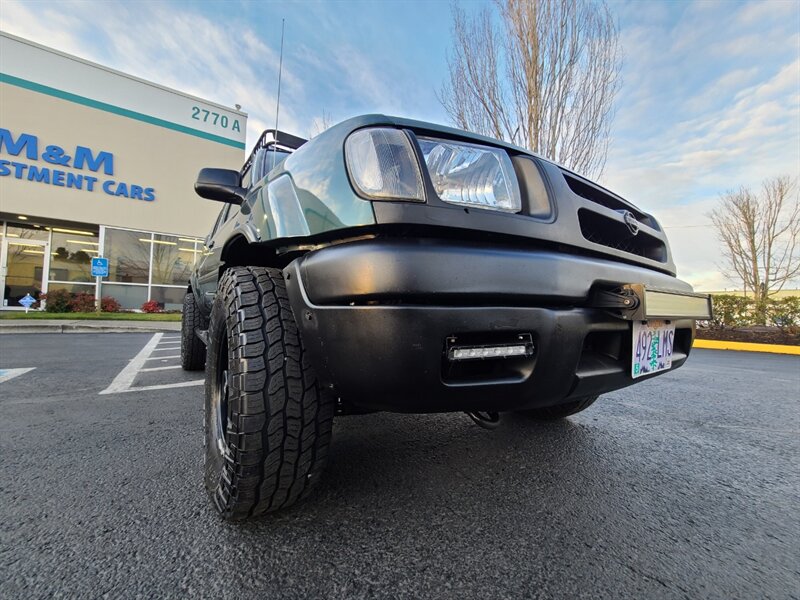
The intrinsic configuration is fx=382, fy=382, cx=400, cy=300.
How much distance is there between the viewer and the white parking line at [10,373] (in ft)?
10.2

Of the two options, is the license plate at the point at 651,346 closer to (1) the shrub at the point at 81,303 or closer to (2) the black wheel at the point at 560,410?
(2) the black wheel at the point at 560,410

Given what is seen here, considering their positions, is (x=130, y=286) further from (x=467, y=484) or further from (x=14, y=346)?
(x=467, y=484)

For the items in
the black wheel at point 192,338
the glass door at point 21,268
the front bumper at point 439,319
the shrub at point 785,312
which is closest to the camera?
the front bumper at point 439,319

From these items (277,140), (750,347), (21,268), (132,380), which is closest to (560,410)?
(277,140)

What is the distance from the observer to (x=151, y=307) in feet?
37.8

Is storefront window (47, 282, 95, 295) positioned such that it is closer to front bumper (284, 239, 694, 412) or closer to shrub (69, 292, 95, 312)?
shrub (69, 292, 95, 312)

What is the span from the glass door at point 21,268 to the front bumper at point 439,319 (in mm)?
14042

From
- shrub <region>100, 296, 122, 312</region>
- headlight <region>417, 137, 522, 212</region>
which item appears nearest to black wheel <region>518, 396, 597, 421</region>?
headlight <region>417, 137, 522, 212</region>

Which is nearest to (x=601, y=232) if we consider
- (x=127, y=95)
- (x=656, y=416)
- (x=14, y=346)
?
(x=656, y=416)

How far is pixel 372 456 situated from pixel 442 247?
1101mm

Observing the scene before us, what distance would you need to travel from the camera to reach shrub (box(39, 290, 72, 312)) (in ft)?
33.8

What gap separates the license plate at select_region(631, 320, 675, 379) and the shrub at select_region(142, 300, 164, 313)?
1313 centimetres

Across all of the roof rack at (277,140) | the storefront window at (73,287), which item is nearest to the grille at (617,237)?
the roof rack at (277,140)

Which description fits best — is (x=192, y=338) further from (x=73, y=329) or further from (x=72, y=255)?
(x=72, y=255)
